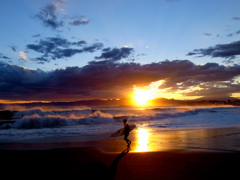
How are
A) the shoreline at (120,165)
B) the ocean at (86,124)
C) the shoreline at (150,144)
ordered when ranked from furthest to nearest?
the ocean at (86,124) < the shoreline at (150,144) < the shoreline at (120,165)

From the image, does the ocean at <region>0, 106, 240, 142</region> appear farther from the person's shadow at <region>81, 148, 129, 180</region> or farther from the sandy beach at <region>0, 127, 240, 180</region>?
→ the person's shadow at <region>81, 148, 129, 180</region>

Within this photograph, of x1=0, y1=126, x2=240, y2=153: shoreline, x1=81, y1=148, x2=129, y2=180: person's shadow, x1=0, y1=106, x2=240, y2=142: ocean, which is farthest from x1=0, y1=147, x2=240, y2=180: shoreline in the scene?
x1=0, y1=106, x2=240, y2=142: ocean

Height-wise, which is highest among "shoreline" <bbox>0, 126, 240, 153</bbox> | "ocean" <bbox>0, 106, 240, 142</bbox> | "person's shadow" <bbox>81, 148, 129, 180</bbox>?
"person's shadow" <bbox>81, 148, 129, 180</bbox>

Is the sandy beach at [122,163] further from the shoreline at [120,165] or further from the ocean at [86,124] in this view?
the ocean at [86,124]

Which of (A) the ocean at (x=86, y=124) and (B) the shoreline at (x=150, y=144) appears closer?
(B) the shoreline at (x=150, y=144)

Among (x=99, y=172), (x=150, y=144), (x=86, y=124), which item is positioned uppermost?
(x=99, y=172)

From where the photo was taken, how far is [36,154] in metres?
9.27

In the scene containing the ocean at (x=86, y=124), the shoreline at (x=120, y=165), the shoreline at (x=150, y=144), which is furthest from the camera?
the ocean at (x=86, y=124)

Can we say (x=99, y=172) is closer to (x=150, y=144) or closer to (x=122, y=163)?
(x=122, y=163)

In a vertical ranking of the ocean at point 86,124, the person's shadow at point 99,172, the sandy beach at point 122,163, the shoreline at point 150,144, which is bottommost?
the ocean at point 86,124

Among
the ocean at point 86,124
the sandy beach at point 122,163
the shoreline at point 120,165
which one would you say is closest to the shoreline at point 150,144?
the sandy beach at point 122,163

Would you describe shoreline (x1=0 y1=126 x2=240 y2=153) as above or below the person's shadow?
below

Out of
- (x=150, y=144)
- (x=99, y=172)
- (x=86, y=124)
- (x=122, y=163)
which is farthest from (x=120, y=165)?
(x=86, y=124)

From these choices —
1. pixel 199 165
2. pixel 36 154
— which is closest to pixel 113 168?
pixel 199 165
